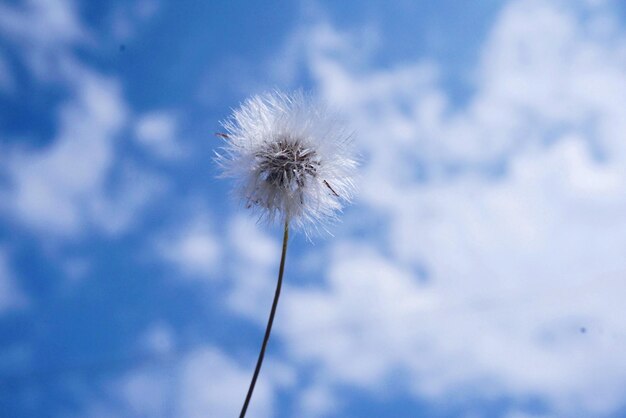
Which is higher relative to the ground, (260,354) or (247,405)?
(260,354)

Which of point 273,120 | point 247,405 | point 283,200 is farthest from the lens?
point 273,120

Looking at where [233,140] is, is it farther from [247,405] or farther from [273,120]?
[247,405]

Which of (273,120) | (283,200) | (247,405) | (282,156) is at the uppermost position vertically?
(273,120)

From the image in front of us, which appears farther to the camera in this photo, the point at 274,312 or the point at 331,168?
the point at 331,168

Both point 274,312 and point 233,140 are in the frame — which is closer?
point 274,312

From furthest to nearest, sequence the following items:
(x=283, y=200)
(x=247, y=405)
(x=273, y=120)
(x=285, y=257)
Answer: (x=273, y=120)
(x=283, y=200)
(x=285, y=257)
(x=247, y=405)

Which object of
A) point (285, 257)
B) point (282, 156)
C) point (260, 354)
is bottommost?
point (260, 354)

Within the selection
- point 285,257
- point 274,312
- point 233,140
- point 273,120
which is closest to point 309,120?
point 273,120

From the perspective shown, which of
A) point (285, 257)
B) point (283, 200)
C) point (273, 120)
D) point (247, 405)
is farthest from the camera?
point (273, 120)

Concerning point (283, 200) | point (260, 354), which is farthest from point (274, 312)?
point (283, 200)

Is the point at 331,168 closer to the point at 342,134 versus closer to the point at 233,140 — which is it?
the point at 342,134
